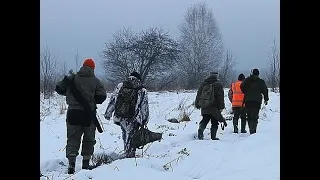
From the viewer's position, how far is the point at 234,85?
11.2 m

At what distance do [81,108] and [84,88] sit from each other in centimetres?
28

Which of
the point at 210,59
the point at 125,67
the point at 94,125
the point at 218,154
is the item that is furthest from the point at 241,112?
the point at 210,59

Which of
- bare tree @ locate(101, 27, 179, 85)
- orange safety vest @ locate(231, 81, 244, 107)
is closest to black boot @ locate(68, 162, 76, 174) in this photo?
orange safety vest @ locate(231, 81, 244, 107)

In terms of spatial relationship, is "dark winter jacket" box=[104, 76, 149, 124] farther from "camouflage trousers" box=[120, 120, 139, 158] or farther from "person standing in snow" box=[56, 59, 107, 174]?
"person standing in snow" box=[56, 59, 107, 174]

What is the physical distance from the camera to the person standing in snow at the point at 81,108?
6.28 m

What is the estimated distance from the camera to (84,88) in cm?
629

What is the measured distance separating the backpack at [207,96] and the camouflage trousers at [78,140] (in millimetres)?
3153

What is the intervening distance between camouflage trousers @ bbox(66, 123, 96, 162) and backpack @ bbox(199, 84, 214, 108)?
315 cm

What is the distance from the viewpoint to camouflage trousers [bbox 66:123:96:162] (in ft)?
20.6

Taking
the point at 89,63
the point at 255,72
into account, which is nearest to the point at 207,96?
the point at 255,72

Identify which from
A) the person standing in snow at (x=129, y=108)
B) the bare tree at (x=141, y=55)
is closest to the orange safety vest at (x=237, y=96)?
the person standing in snow at (x=129, y=108)

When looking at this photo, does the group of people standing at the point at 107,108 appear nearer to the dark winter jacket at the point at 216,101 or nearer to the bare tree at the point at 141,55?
the dark winter jacket at the point at 216,101
